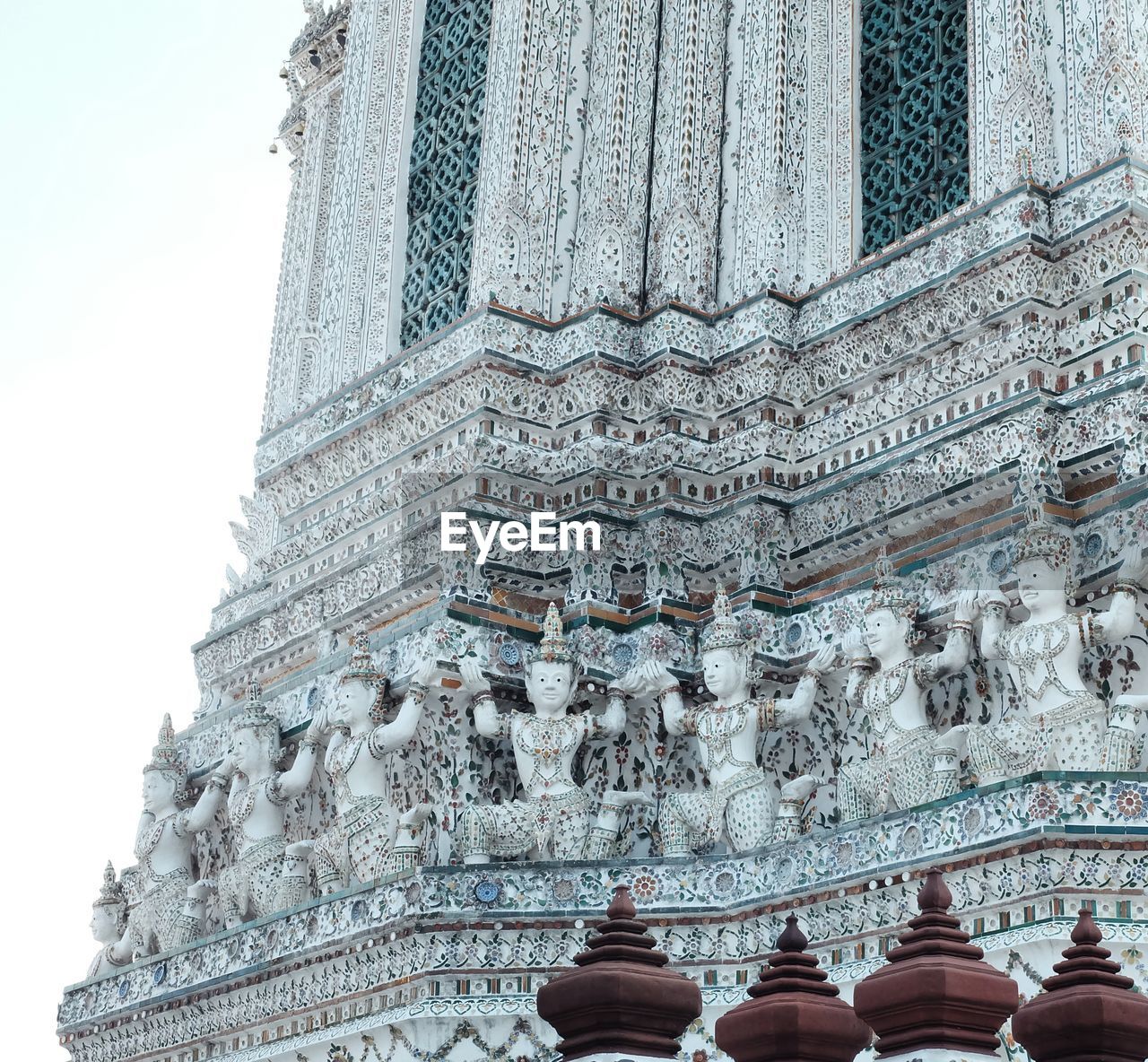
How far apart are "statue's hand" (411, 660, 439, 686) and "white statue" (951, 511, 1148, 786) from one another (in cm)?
239

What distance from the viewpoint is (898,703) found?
8.73m

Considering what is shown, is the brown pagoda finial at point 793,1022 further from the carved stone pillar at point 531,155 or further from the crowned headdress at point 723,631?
the carved stone pillar at point 531,155

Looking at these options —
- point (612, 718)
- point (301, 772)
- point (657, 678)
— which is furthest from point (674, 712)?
point (301, 772)

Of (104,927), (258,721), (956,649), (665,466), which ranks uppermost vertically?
(665,466)

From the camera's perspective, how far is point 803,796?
902 centimetres

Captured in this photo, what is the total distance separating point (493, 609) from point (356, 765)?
0.99 metres

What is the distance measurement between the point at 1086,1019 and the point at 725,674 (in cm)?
402

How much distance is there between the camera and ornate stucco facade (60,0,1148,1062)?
868 cm

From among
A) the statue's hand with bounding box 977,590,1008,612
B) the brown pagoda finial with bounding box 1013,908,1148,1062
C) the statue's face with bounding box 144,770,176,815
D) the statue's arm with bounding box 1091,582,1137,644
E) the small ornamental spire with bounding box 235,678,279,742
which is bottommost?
the brown pagoda finial with bounding box 1013,908,1148,1062

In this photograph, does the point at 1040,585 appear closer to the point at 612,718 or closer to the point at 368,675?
the point at 612,718

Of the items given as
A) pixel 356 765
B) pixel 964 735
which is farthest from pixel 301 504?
pixel 964 735

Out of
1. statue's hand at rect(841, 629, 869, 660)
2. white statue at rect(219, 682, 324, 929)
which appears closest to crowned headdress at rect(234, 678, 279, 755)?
white statue at rect(219, 682, 324, 929)

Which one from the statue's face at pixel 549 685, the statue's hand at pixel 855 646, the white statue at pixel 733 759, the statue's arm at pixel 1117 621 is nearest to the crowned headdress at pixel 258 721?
the statue's face at pixel 549 685

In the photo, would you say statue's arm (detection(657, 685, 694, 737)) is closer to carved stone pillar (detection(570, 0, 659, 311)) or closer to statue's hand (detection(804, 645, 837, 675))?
statue's hand (detection(804, 645, 837, 675))
